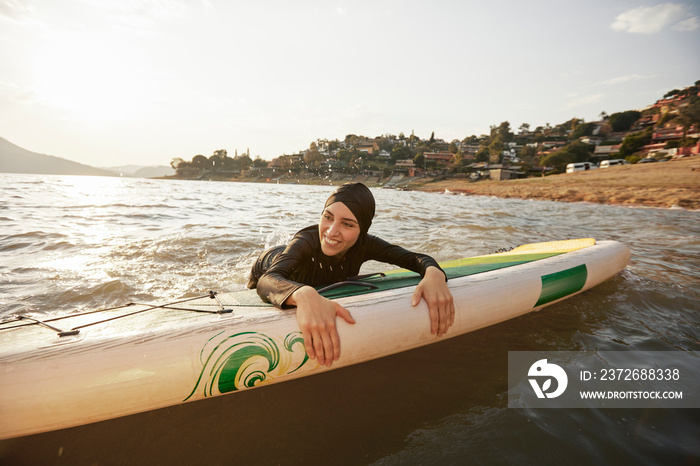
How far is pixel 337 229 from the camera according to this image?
2.22 metres

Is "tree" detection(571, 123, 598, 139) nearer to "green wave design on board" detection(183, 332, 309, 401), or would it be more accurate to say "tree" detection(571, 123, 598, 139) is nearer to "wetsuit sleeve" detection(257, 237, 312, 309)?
"wetsuit sleeve" detection(257, 237, 312, 309)

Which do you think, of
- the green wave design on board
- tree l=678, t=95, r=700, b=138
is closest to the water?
the green wave design on board

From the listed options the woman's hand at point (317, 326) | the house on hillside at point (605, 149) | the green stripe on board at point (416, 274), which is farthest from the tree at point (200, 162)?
the woman's hand at point (317, 326)

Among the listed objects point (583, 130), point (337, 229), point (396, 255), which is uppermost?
point (583, 130)

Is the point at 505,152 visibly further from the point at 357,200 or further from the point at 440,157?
the point at 357,200

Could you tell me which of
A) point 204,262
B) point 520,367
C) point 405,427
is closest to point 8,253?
point 204,262

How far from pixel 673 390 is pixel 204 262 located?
240 inches

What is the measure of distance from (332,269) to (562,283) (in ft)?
7.78

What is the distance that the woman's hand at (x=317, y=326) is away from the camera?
5.22ft

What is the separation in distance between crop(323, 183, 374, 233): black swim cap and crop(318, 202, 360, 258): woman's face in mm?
38

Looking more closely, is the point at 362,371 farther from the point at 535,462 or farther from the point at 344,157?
the point at 344,157

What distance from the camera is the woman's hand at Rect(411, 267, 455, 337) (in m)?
2.04

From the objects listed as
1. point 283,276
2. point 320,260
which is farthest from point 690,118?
point 283,276

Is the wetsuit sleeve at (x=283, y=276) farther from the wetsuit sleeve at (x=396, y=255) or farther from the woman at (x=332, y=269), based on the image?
the wetsuit sleeve at (x=396, y=255)
